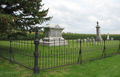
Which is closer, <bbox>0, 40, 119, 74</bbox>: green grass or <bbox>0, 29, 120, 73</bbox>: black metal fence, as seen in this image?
<bbox>0, 29, 120, 73</bbox>: black metal fence

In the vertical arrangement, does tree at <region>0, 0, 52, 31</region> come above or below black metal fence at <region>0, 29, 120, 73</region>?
above

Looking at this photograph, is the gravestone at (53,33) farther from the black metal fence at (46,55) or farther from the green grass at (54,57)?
the black metal fence at (46,55)

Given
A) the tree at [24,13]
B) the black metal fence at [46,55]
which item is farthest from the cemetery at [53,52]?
the tree at [24,13]

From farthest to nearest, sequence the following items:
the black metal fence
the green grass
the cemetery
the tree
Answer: the tree
the green grass
the cemetery
the black metal fence

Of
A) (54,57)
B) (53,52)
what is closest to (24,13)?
(53,52)

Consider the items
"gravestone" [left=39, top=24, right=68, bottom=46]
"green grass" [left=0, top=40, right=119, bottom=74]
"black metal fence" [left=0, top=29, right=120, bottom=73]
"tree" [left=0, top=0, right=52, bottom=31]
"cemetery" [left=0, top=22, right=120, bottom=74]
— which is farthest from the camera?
"gravestone" [left=39, top=24, right=68, bottom=46]

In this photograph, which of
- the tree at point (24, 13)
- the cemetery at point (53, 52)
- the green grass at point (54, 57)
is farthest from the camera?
the tree at point (24, 13)

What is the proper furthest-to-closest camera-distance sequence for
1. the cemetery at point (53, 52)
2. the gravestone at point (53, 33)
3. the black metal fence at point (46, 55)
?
the gravestone at point (53, 33) → the cemetery at point (53, 52) → the black metal fence at point (46, 55)

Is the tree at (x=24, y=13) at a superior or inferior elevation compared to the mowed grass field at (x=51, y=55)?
superior

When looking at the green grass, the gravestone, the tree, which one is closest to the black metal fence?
the green grass

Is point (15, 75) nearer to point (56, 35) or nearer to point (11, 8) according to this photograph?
point (11, 8)

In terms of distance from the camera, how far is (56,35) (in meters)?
12.5

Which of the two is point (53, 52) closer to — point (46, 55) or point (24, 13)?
point (46, 55)

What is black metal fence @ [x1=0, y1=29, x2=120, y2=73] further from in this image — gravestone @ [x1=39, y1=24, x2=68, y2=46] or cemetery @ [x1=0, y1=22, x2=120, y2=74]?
gravestone @ [x1=39, y1=24, x2=68, y2=46]
